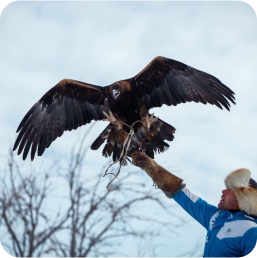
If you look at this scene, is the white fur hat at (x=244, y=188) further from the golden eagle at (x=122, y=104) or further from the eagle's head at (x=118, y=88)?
the eagle's head at (x=118, y=88)

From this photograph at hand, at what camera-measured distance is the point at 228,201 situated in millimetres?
3590

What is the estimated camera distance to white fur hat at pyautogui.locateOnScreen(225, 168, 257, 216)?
11.4ft

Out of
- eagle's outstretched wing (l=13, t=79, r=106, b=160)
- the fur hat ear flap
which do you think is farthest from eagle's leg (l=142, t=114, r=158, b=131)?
the fur hat ear flap

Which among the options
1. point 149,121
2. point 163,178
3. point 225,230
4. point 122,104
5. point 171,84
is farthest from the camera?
point 171,84

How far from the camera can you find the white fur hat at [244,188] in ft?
11.4

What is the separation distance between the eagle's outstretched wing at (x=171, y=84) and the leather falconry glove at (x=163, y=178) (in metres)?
2.00

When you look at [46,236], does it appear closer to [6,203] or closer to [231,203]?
[6,203]

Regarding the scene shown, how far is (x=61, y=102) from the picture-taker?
645 centimetres

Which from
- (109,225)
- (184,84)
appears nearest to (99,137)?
(184,84)

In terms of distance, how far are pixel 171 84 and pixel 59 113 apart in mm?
1540

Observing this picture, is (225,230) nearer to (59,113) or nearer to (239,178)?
(239,178)

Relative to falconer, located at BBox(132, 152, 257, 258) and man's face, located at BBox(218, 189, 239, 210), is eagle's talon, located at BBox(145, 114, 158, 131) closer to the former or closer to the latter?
falconer, located at BBox(132, 152, 257, 258)

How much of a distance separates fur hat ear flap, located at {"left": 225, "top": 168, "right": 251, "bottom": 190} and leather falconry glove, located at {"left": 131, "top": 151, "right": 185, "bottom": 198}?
0.40 meters

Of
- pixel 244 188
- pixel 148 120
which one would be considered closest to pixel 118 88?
pixel 148 120
